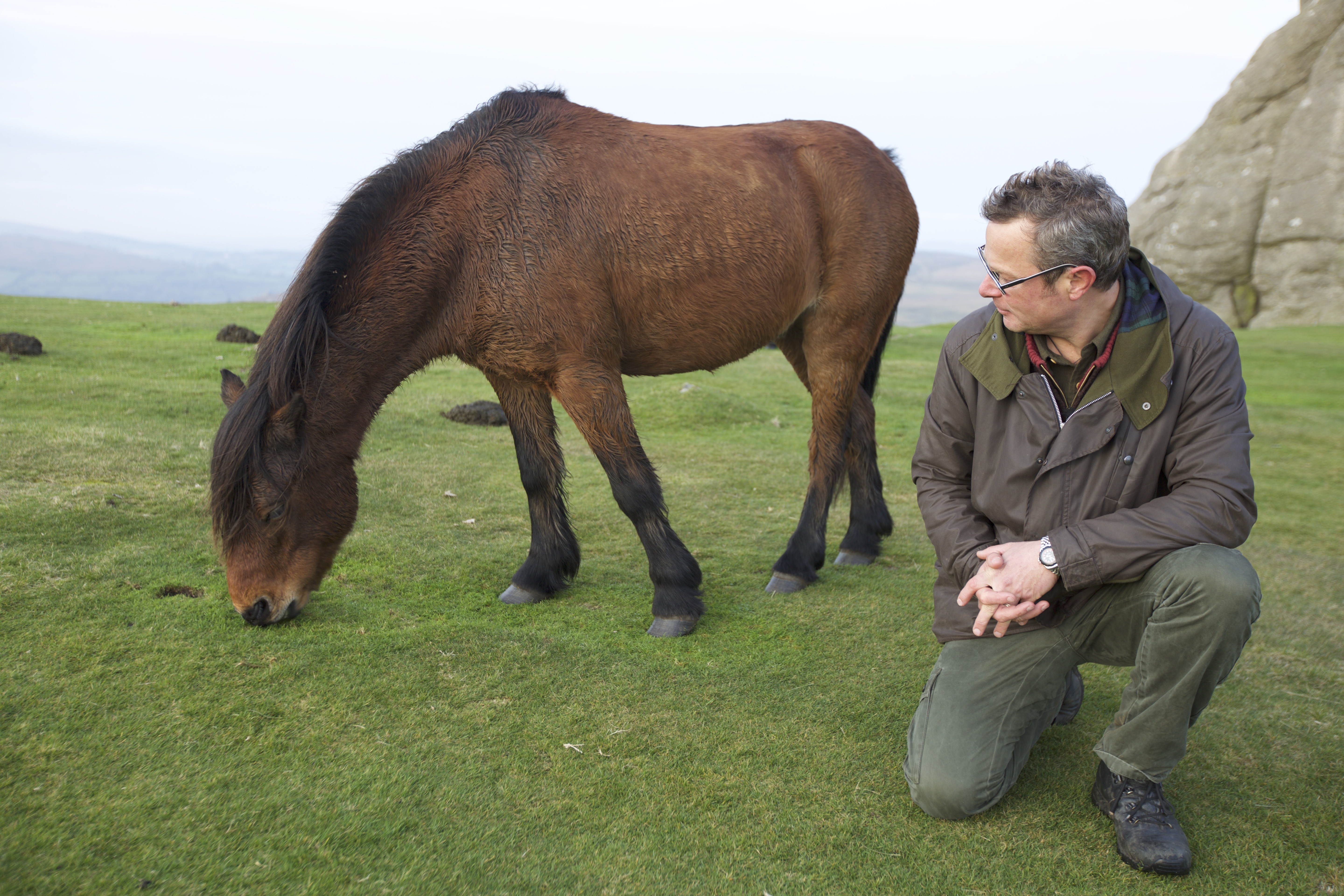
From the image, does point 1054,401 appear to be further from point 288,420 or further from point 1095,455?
point 288,420

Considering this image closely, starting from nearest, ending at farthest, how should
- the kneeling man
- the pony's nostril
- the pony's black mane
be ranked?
1. the kneeling man
2. the pony's black mane
3. the pony's nostril

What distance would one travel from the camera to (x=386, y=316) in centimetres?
342

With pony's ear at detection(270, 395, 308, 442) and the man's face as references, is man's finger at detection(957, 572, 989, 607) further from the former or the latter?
pony's ear at detection(270, 395, 308, 442)

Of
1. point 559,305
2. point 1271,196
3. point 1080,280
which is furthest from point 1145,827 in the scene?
point 1271,196

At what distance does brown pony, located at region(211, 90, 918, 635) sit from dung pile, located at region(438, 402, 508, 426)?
3.57 m

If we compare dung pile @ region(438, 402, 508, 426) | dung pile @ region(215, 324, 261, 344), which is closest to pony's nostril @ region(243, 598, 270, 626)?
dung pile @ region(438, 402, 508, 426)

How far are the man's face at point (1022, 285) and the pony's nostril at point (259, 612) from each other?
2870 millimetres

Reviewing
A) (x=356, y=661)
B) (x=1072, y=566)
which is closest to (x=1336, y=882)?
(x=1072, y=566)

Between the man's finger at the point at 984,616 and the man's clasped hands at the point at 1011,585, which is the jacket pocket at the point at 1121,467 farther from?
the man's finger at the point at 984,616

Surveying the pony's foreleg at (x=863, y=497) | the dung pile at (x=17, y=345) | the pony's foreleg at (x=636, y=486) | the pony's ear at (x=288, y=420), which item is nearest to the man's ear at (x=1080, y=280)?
the pony's foreleg at (x=636, y=486)

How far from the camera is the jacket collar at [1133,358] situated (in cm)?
234

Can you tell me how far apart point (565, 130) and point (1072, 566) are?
116 inches

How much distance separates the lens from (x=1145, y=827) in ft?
7.49

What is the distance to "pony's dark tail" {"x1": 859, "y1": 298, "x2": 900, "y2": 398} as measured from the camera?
516cm
